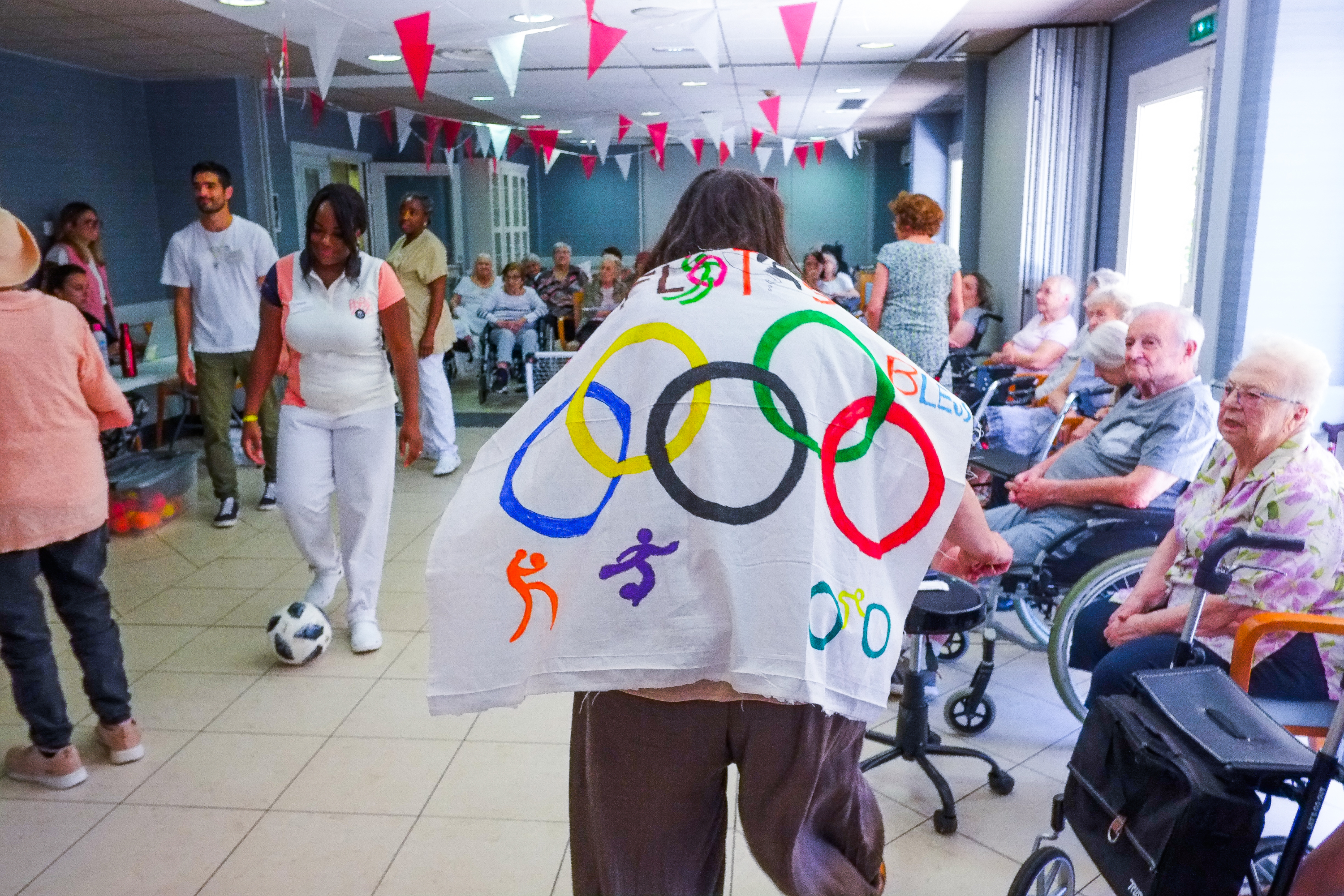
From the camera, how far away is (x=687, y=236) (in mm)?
1367

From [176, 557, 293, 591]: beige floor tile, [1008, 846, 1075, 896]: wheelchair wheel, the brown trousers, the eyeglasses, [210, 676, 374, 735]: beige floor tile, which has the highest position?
the eyeglasses

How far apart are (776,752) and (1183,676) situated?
771 millimetres

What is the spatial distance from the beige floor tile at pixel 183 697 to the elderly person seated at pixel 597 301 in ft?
16.6

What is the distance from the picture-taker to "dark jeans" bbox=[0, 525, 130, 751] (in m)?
2.21

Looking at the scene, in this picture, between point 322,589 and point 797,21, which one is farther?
point 797,21

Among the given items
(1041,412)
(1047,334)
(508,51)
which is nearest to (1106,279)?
(1041,412)

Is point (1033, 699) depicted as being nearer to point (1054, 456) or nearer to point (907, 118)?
point (1054, 456)

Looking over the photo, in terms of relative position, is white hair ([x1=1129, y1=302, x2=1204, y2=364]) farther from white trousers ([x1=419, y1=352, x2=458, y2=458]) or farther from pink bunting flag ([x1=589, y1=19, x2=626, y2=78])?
white trousers ([x1=419, y1=352, x2=458, y2=458])

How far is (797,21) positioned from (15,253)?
11.1 feet

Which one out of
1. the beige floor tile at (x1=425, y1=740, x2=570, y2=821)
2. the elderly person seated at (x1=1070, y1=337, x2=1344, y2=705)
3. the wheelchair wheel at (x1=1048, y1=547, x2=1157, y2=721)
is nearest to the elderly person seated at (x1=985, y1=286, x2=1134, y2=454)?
the wheelchair wheel at (x1=1048, y1=547, x2=1157, y2=721)

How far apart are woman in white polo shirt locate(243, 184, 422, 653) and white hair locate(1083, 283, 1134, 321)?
2492 mm

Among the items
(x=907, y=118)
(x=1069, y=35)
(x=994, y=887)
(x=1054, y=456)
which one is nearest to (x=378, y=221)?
(x=907, y=118)

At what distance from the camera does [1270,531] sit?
6.19ft

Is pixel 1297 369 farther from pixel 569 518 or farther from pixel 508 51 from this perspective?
pixel 508 51
